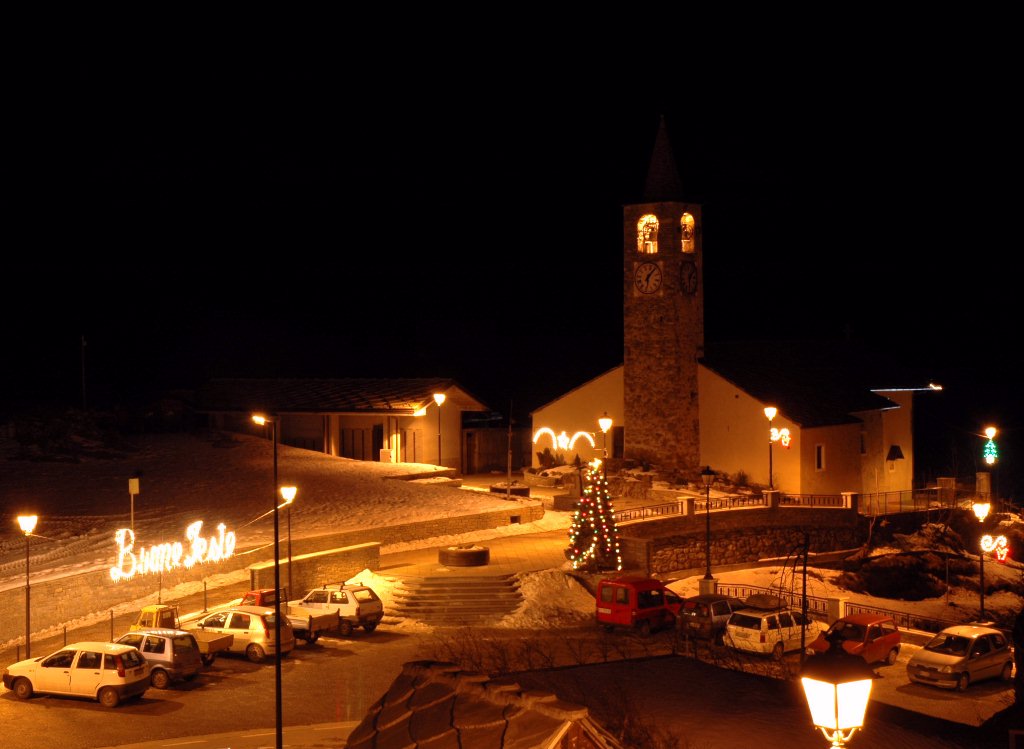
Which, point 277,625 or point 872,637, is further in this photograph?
point 872,637

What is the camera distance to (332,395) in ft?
174

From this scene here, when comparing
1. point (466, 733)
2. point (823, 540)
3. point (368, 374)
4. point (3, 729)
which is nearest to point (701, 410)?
point (823, 540)

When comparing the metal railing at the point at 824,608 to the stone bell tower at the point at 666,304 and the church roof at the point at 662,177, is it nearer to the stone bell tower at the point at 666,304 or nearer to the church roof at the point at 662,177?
the stone bell tower at the point at 666,304

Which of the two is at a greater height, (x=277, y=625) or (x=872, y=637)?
(x=277, y=625)

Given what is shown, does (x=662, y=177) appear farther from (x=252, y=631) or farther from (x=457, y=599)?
(x=252, y=631)

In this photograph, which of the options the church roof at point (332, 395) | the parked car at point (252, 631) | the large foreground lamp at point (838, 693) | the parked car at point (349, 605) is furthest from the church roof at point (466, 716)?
the church roof at point (332, 395)

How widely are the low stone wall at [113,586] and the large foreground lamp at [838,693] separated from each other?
23.7m

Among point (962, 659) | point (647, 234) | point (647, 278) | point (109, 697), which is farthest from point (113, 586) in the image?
point (647, 234)

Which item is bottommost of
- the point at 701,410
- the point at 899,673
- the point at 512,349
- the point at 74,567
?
the point at 899,673

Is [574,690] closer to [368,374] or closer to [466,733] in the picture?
[466,733]

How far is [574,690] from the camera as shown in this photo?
1398 cm

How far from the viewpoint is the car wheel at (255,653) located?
25.1 m

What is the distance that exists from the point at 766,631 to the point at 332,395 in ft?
99.8

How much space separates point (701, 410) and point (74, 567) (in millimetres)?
26433
